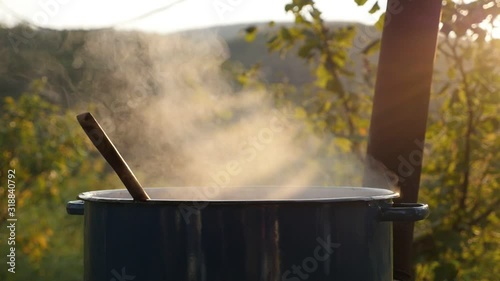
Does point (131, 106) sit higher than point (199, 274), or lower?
higher

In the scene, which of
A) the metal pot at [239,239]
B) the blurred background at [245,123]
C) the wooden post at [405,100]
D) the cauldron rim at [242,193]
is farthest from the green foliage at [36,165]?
the metal pot at [239,239]

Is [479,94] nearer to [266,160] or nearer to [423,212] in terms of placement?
[266,160]

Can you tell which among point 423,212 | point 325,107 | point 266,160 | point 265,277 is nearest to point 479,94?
point 325,107

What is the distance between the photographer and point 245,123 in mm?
4848

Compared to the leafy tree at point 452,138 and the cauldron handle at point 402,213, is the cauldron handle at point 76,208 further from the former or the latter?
the leafy tree at point 452,138

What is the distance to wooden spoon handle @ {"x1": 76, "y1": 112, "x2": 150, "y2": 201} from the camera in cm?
172

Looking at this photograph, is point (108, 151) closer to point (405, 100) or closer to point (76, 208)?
point (76, 208)

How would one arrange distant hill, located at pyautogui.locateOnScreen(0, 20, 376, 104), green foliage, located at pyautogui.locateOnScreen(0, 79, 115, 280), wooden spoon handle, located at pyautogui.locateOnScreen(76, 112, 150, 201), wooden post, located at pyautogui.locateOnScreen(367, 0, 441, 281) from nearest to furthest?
wooden spoon handle, located at pyautogui.locateOnScreen(76, 112, 150, 201)
wooden post, located at pyautogui.locateOnScreen(367, 0, 441, 281)
distant hill, located at pyautogui.locateOnScreen(0, 20, 376, 104)
green foliage, located at pyautogui.locateOnScreen(0, 79, 115, 280)

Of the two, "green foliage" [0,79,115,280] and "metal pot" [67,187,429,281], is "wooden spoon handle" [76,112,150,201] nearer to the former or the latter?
"metal pot" [67,187,429,281]

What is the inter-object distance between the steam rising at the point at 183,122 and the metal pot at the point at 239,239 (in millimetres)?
1127

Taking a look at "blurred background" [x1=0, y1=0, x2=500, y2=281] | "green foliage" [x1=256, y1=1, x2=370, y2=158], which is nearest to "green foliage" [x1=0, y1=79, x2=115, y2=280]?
"blurred background" [x1=0, y1=0, x2=500, y2=281]

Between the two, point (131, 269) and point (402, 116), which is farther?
point (402, 116)

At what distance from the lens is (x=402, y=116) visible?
2.21m

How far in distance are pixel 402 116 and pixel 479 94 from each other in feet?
5.15
